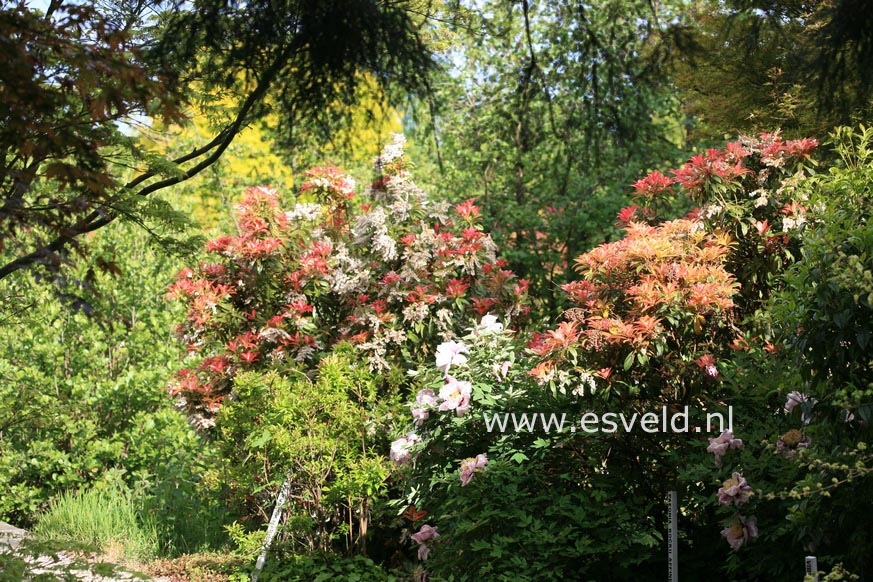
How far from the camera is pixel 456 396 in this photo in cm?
479

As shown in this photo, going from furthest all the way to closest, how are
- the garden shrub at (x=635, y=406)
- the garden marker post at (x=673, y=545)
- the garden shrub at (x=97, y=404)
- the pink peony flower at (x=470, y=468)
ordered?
the garden shrub at (x=97, y=404), the pink peony flower at (x=470, y=468), the garden shrub at (x=635, y=406), the garden marker post at (x=673, y=545)

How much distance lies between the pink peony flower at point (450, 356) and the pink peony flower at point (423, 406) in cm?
19

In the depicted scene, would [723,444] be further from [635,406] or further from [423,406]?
[423,406]

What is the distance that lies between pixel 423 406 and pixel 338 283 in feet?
4.61

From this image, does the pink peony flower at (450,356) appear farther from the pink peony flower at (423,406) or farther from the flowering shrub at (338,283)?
the flowering shrub at (338,283)

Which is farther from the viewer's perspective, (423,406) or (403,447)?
(403,447)

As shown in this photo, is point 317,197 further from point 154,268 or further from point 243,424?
point 154,268

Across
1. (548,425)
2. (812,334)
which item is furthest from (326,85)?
(548,425)

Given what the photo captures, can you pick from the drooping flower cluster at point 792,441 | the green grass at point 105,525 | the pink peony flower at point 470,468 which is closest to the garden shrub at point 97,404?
the green grass at point 105,525

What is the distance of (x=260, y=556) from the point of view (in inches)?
208

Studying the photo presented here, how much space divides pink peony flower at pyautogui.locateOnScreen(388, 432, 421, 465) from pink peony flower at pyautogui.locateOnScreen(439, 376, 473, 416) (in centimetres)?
32

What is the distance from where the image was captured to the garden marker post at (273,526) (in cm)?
527

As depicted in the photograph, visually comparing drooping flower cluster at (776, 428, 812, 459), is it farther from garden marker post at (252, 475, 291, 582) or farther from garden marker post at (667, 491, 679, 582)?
garden marker post at (252, 475, 291, 582)

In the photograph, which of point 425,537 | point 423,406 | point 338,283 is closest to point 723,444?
point 423,406
